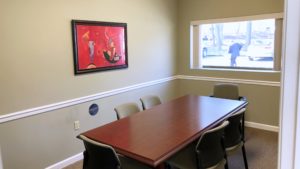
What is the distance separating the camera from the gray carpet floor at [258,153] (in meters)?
3.07

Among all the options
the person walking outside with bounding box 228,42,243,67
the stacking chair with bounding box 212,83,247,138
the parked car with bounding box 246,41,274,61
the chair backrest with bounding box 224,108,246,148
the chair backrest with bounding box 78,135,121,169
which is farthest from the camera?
the person walking outside with bounding box 228,42,243,67

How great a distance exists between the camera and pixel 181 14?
492cm

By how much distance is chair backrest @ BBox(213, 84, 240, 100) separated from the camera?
12.6 ft

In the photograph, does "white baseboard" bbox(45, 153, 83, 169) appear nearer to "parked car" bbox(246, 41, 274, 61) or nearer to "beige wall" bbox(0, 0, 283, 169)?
"beige wall" bbox(0, 0, 283, 169)

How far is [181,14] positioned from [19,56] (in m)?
3.19

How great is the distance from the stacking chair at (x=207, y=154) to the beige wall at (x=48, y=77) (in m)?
1.55

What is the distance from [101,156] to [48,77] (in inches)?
56.2

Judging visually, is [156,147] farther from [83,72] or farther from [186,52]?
[186,52]

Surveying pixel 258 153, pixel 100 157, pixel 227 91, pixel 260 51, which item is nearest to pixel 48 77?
pixel 100 157

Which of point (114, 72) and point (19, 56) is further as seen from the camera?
point (114, 72)

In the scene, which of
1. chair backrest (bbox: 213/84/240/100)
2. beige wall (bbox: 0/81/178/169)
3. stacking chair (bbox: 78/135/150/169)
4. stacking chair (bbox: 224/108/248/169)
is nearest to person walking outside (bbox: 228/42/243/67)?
chair backrest (bbox: 213/84/240/100)

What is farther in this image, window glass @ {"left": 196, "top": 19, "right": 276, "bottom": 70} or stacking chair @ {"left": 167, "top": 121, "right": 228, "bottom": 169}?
window glass @ {"left": 196, "top": 19, "right": 276, "bottom": 70}

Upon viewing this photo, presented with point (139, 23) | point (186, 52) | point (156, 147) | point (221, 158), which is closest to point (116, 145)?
point (156, 147)

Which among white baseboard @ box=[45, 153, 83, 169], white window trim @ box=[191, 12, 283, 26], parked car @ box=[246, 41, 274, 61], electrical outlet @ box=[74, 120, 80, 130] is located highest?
white window trim @ box=[191, 12, 283, 26]
